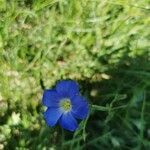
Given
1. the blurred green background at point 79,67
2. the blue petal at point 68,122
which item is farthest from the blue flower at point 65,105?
the blurred green background at point 79,67

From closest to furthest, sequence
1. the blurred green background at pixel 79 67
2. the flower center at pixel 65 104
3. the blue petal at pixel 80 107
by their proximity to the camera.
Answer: the blue petal at pixel 80 107, the flower center at pixel 65 104, the blurred green background at pixel 79 67

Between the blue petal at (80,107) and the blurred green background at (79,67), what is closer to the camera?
the blue petal at (80,107)

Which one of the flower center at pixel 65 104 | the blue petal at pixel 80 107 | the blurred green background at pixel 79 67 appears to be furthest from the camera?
the blurred green background at pixel 79 67

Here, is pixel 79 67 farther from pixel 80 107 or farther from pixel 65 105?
pixel 80 107

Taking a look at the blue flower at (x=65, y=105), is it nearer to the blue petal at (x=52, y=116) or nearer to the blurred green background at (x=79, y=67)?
the blue petal at (x=52, y=116)


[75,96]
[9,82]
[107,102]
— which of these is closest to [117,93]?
[107,102]

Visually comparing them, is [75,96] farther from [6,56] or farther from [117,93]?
[6,56]

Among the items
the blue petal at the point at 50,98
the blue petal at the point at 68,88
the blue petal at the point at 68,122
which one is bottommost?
the blue petal at the point at 68,122

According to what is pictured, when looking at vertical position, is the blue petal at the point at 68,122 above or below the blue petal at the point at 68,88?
below

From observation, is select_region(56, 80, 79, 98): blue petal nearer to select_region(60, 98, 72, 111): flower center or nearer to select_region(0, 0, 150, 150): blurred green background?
select_region(60, 98, 72, 111): flower center
